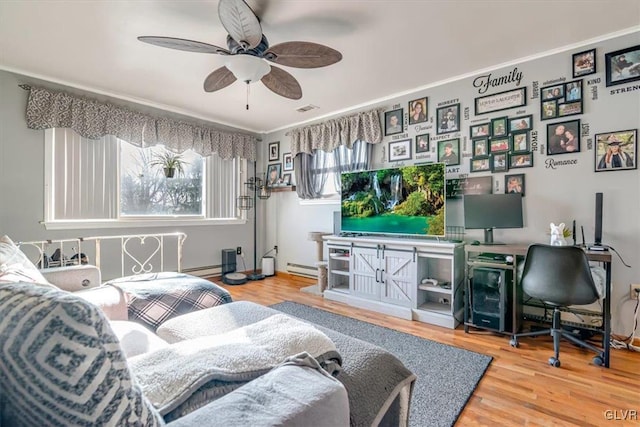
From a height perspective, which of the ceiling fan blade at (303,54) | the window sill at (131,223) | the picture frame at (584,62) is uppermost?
the picture frame at (584,62)

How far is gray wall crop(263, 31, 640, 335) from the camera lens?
2.41 metres

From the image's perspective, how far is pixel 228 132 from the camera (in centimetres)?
478

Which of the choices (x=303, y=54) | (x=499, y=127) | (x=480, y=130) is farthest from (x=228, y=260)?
(x=499, y=127)

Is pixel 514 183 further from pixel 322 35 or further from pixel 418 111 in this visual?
pixel 322 35

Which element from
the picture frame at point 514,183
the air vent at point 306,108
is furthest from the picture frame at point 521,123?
the air vent at point 306,108

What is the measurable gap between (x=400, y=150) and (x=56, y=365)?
3622mm

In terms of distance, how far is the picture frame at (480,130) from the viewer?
3.04 metres

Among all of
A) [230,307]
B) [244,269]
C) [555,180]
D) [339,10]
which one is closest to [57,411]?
[230,307]

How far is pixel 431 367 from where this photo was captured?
6.78ft

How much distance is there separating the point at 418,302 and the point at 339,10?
2.67 meters

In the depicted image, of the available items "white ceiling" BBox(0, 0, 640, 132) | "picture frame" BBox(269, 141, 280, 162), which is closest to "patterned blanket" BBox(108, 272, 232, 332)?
"white ceiling" BBox(0, 0, 640, 132)

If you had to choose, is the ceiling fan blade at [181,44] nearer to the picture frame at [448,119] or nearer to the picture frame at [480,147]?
the picture frame at [448,119]

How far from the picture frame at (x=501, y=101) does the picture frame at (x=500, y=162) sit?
464 millimetres

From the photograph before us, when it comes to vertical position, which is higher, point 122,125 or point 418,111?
point 418,111
